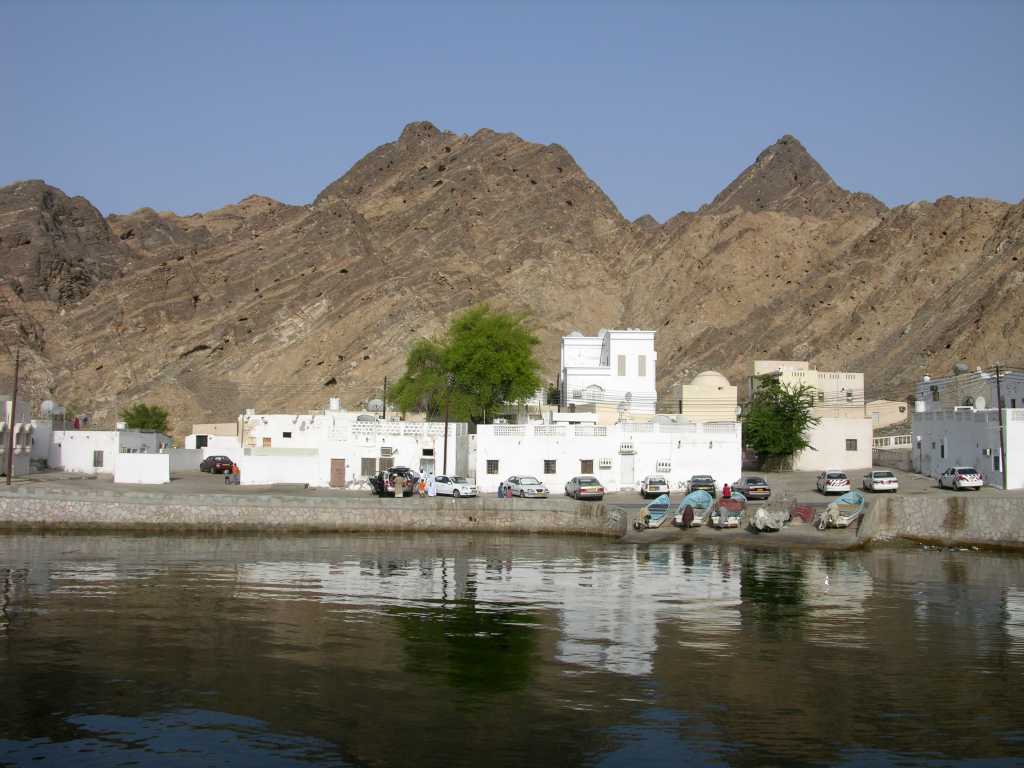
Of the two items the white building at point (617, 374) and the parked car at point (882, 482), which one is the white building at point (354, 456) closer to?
the parked car at point (882, 482)

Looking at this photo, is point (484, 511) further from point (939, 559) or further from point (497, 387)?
point (497, 387)

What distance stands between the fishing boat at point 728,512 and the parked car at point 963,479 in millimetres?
7807

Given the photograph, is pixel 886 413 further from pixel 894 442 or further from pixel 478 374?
pixel 478 374

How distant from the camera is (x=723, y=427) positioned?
46031 millimetres

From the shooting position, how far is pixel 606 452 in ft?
149

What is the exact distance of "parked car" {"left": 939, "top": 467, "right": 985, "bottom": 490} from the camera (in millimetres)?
40781

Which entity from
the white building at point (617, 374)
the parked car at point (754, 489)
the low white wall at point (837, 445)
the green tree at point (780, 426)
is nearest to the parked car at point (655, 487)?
the parked car at point (754, 489)

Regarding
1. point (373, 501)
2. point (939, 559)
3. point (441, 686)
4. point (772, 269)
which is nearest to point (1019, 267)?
point (772, 269)

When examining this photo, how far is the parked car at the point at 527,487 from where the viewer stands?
139ft

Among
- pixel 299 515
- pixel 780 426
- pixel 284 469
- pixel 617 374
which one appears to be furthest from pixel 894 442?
pixel 299 515

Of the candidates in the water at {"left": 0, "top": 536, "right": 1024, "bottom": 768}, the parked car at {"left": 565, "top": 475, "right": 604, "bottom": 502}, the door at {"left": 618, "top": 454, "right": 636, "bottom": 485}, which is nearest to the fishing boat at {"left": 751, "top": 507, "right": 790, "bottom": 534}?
the water at {"left": 0, "top": 536, "right": 1024, "bottom": 768}

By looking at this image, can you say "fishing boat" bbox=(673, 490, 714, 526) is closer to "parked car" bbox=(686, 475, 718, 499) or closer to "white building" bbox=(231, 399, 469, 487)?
"parked car" bbox=(686, 475, 718, 499)

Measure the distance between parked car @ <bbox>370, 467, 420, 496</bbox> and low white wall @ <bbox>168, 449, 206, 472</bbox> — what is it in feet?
67.9

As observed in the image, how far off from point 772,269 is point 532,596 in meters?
84.1
